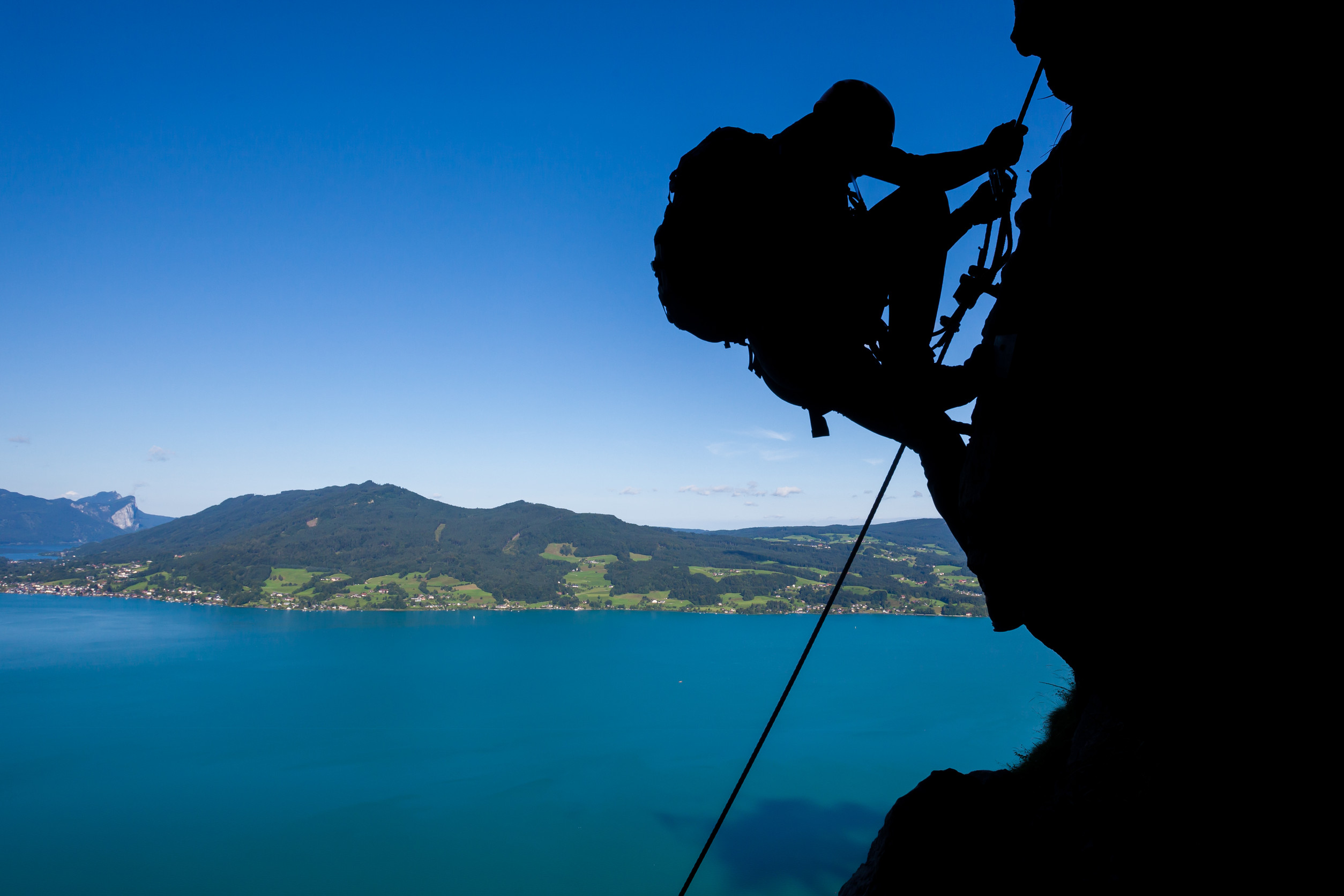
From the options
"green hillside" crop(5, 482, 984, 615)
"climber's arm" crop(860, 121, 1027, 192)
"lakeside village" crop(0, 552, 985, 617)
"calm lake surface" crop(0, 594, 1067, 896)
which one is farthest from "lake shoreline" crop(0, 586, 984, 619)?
"climber's arm" crop(860, 121, 1027, 192)

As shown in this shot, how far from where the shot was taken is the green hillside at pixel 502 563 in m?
90.6

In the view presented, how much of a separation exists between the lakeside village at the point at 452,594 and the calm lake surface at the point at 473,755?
18283 mm

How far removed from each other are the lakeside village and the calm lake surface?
18.3 meters

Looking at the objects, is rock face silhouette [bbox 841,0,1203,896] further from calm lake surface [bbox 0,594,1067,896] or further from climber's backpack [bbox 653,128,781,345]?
climber's backpack [bbox 653,128,781,345]

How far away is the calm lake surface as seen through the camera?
2609 cm

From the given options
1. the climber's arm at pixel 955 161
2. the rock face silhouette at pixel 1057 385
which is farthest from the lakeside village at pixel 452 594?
the climber's arm at pixel 955 161

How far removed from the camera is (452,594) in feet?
311

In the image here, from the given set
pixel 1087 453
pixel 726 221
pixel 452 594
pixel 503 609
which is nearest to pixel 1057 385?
pixel 1087 453

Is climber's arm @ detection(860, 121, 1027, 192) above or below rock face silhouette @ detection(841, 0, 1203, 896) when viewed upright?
above

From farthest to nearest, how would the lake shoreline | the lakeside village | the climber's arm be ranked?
the lakeside village, the lake shoreline, the climber's arm

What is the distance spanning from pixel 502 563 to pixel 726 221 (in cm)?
12153

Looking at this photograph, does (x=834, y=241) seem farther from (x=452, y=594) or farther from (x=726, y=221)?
(x=452, y=594)

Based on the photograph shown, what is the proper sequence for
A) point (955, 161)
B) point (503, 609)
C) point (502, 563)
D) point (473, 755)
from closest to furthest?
point (955, 161) < point (473, 755) < point (503, 609) < point (502, 563)

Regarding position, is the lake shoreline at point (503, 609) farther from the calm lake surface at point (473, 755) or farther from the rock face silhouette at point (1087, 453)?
the rock face silhouette at point (1087, 453)
